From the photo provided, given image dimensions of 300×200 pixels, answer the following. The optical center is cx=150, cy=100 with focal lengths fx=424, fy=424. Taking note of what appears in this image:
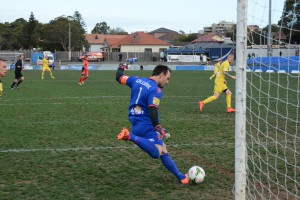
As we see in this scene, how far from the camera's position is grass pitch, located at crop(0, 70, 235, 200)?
547 cm

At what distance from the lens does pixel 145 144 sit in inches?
215

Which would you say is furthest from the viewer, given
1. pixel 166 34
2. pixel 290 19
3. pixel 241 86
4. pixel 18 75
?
pixel 166 34

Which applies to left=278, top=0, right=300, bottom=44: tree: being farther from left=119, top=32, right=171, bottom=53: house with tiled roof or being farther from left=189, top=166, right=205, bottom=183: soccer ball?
left=119, top=32, right=171, bottom=53: house with tiled roof

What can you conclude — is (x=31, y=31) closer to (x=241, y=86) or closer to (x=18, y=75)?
(x=18, y=75)

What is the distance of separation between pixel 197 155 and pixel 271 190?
1.93 m

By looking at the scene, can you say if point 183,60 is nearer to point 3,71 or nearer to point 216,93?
point 216,93

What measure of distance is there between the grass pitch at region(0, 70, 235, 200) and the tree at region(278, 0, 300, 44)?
2169mm

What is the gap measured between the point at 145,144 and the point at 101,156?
1.97 meters

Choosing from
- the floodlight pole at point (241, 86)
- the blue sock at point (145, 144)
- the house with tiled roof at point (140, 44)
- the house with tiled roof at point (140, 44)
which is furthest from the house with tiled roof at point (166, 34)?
the floodlight pole at point (241, 86)

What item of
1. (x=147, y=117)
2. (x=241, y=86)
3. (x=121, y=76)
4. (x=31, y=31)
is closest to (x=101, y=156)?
(x=121, y=76)

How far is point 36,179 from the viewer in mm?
5898

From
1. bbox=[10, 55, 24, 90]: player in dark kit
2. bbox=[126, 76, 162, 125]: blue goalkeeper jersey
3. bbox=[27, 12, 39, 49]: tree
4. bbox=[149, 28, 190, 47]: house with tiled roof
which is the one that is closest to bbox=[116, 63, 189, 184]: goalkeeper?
bbox=[126, 76, 162, 125]: blue goalkeeper jersey

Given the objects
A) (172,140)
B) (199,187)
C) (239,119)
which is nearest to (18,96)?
(172,140)

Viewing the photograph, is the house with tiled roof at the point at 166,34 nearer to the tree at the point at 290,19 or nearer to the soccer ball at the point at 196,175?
the tree at the point at 290,19
